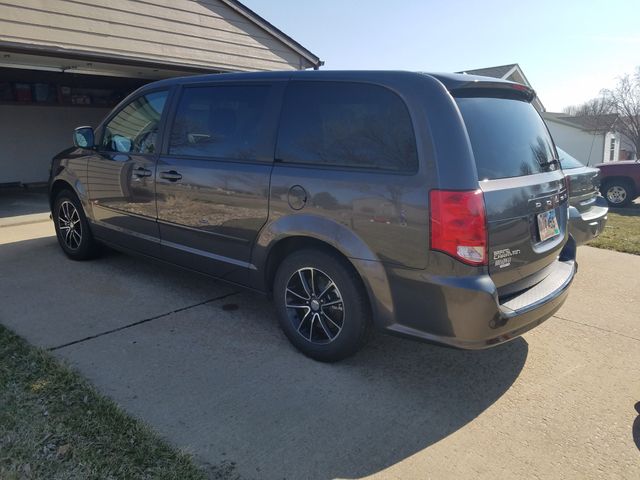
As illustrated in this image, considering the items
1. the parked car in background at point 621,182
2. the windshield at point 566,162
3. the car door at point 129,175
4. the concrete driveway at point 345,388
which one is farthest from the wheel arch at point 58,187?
the parked car in background at point 621,182

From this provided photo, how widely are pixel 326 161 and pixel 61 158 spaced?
3690mm

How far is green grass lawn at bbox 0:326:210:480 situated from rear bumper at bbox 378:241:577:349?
4.55ft

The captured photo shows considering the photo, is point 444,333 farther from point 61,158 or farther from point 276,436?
point 61,158

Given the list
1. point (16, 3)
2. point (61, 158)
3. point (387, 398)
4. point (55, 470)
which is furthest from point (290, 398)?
point (16, 3)

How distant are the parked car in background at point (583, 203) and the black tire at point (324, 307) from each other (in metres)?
3.18

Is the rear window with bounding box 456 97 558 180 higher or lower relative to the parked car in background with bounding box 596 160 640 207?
higher

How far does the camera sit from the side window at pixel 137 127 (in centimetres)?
434

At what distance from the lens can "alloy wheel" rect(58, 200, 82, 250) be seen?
17.5ft

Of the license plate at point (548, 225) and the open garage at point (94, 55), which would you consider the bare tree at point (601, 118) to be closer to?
the open garage at point (94, 55)

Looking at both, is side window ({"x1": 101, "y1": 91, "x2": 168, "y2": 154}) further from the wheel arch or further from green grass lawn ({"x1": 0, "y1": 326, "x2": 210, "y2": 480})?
green grass lawn ({"x1": 0, "y1": 326, "x2": 210, "y2": 480})

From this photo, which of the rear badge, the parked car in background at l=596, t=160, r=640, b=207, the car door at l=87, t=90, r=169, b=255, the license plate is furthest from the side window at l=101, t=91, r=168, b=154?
the parked car in background at l=596, t=160, r=640, b=207

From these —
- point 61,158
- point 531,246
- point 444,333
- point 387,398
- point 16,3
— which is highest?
point 16,3

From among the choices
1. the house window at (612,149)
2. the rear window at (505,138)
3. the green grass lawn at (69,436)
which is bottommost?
the house window at (612,149)

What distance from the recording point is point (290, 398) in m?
2.93
